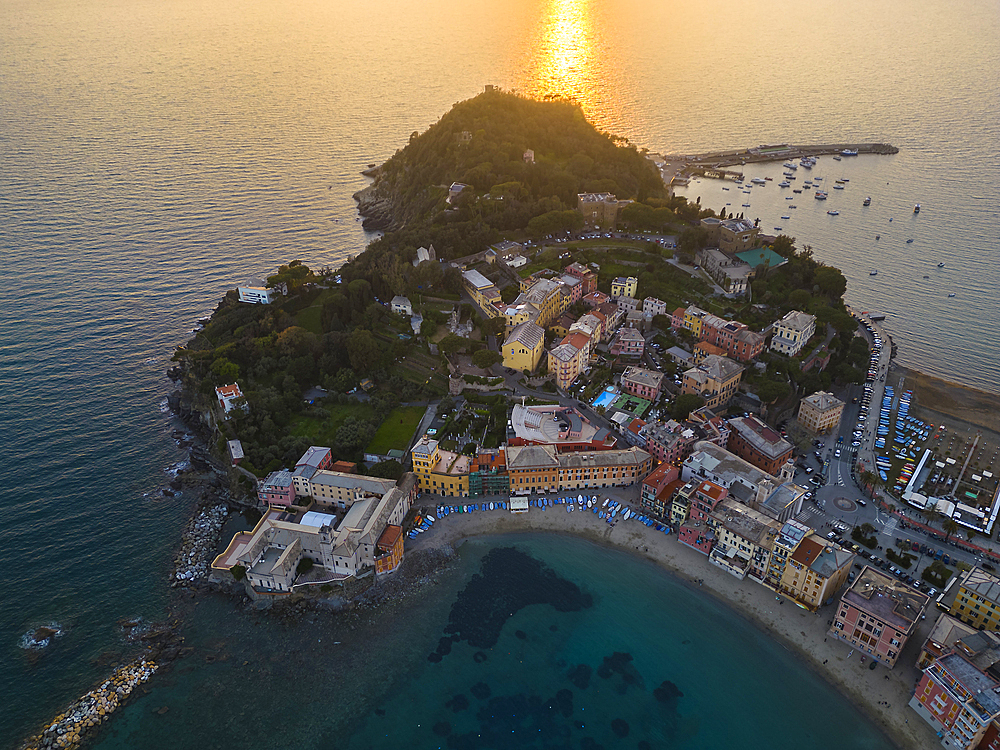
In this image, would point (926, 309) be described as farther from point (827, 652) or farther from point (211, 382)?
point (211, 382)

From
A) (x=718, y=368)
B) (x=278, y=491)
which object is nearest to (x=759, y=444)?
(x=718, y=368)

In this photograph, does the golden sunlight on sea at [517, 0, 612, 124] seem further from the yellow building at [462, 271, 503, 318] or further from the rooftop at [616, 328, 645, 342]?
the rooftop at [616, 328, 645, 342]

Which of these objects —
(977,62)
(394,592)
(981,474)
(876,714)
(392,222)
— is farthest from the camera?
(977,62)

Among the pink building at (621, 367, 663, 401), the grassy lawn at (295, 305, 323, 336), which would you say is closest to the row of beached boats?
the pink building at (621, 367, 663, 401)

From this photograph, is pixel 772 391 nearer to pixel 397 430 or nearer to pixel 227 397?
pixel 397 430


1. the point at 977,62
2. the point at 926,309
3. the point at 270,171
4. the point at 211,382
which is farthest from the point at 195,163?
the point at 977,62

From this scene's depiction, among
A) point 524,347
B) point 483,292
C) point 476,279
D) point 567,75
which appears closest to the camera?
point 524,347
